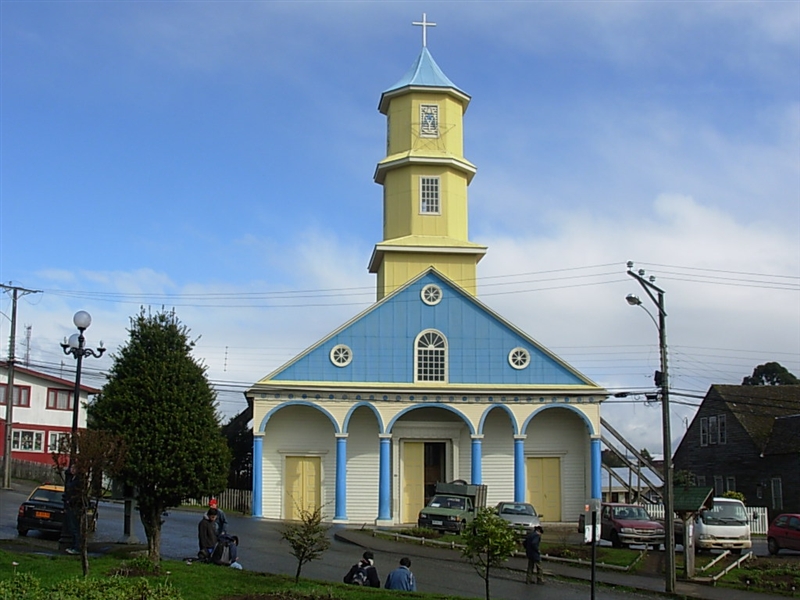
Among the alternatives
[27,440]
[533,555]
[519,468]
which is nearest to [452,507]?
[519,468]

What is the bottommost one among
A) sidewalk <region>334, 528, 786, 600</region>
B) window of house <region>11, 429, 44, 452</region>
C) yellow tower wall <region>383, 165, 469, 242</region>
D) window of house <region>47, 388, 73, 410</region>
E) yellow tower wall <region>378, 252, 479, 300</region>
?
sidewalk <region>334, 528, 786, 600</region>

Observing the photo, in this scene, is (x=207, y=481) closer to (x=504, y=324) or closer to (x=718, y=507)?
(x=718, y=507)

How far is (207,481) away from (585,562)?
10.1 metres

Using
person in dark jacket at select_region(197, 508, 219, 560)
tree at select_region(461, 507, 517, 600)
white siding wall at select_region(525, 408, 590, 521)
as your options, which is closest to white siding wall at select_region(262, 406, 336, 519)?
white siding wall at select_region(525, 408, 590, 521)

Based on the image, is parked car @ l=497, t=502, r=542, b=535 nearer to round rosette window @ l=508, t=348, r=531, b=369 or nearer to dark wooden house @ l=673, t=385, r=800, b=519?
round rosette window @ l=508, t=348, r=531, b=369

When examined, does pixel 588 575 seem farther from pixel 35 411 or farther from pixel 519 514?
pixel 35 411

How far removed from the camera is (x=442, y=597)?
664 inches

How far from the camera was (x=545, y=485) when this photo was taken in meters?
39.0

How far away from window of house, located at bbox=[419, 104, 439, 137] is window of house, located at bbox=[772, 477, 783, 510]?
70.1 feet

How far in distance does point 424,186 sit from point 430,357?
763 cm

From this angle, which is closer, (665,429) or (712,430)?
(665,429)

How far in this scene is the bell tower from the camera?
4056cm

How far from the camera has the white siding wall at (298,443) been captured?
123 ft

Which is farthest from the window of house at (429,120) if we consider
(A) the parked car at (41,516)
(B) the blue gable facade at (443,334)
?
(A) the parked car at (41,516)
